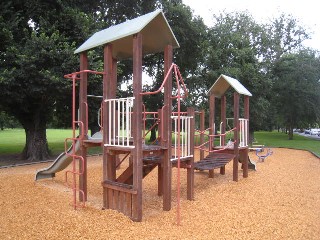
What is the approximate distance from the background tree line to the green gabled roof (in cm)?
526

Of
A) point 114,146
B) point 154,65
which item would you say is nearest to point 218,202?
point 114,146

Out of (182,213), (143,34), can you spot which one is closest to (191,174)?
(182,213)

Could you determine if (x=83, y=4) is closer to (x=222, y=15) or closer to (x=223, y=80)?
(x=223, y=80)

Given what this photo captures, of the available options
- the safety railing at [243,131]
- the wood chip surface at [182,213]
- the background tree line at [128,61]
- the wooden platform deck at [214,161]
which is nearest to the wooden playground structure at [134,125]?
the wood chip surface at [182,213]

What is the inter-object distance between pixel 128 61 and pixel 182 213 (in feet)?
48.1

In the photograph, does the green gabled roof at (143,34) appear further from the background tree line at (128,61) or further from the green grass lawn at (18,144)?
the green grass lawn at (18,144)

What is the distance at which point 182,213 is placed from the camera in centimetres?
632

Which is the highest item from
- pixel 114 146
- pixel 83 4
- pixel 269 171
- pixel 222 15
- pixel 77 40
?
pixel 222 15

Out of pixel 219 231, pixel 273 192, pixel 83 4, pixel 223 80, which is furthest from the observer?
pixel 83 4

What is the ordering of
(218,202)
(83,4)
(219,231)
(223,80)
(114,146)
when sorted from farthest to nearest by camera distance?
1. (83,4)
2. (223,80)
3. (218,202)
4. (114,146)
5. (219,231)

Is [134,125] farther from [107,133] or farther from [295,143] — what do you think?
[295,143]

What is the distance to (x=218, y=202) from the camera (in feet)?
23.7

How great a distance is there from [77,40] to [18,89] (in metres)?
3.21

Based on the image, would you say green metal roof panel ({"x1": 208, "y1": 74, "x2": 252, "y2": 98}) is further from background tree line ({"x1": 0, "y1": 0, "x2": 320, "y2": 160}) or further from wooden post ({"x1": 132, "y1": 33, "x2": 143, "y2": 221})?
wooden post ({"x1": 132, "y1": 33, "x2": 143, "y2": 221})
